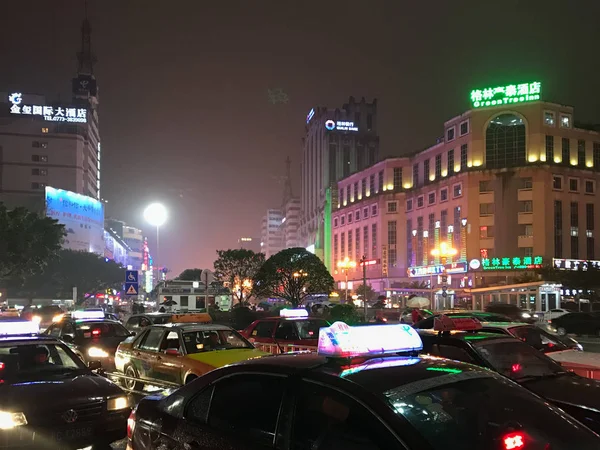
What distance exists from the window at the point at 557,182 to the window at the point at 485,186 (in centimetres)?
720

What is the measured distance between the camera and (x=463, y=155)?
70750 millimetres

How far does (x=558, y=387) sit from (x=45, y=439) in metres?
5.58

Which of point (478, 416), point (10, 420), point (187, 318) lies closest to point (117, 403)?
point (10, 420)

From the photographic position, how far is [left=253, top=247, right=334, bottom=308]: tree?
35.4m

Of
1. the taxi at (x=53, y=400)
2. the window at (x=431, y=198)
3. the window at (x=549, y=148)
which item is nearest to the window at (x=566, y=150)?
the window at (x=549, y=148)

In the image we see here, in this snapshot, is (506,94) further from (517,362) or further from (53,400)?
(53,400)

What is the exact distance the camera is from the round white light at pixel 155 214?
104 ft

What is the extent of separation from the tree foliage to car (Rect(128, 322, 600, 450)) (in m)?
71.4

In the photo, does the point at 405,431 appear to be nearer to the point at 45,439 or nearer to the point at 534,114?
the point at 45,439

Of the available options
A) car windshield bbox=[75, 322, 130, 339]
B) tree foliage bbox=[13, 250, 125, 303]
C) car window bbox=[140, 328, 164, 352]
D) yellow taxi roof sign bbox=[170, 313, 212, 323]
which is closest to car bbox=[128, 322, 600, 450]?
car window bbox=[140, 328, 164, 352]

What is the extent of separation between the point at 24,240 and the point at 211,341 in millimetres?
31475

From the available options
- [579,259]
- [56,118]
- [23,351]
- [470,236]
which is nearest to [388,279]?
[470,236]

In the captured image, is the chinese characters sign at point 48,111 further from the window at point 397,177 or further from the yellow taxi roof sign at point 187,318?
the yellow taxi roof sign at point 187,318

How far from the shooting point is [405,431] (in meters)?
2.69
